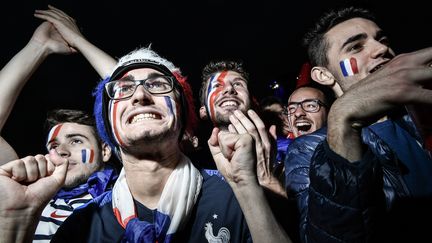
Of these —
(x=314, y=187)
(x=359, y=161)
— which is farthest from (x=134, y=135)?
(x=359, y=161)

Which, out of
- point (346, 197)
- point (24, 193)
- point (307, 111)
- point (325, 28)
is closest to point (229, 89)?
point (307, 111)

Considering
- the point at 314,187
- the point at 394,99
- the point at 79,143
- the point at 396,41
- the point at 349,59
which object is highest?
the point at 396,41

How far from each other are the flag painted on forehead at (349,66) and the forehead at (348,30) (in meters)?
0.17

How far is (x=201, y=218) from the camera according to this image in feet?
5.70

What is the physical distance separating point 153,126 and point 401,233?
1.31 m

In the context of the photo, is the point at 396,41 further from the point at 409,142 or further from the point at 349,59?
the point at 409,142

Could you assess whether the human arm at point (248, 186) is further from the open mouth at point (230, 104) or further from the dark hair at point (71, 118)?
the dark hair at point (71, 118)

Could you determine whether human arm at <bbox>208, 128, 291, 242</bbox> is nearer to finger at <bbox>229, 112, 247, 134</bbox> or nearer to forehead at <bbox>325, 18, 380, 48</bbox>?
finger at <bbox>229, 112, 247, 134</bbox>

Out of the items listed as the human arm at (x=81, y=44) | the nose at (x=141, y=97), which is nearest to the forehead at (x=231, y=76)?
the human arm at (x=81, y=44)

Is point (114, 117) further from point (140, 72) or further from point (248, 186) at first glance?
point (248, 186)

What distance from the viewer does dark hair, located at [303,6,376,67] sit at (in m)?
2.43

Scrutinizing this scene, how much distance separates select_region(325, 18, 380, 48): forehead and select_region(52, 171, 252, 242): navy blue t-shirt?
137 centimetres

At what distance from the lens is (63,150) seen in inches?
122

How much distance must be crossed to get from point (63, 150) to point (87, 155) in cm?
24
